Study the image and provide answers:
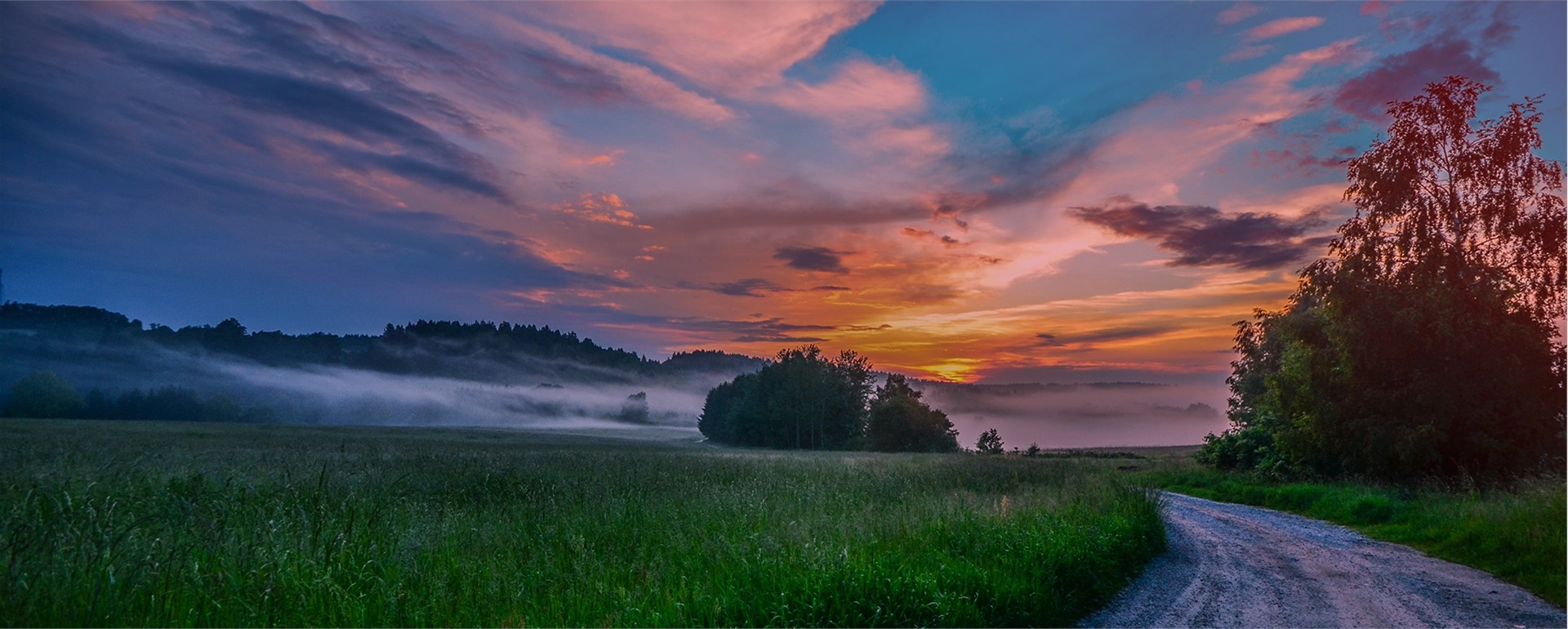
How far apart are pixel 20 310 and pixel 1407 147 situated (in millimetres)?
77060

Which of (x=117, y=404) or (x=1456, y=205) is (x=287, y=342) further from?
(x=1456, y=205)

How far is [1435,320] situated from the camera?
19641mm

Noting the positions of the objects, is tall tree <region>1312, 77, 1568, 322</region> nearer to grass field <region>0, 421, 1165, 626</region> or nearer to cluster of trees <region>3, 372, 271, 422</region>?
grass field <region>0, 421, 1165, 626</region>

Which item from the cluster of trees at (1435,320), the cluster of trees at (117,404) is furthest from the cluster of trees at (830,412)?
the cluster of trees at (117,404)

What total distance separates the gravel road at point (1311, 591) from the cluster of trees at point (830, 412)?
61.8 metres

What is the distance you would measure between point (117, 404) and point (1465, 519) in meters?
83.9

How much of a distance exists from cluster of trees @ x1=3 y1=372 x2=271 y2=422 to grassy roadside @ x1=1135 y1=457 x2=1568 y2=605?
62.1 metres

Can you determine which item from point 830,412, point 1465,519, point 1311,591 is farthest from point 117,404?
point 1465,519

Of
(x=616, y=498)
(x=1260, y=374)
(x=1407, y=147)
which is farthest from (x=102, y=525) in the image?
(x=1260, y=374)

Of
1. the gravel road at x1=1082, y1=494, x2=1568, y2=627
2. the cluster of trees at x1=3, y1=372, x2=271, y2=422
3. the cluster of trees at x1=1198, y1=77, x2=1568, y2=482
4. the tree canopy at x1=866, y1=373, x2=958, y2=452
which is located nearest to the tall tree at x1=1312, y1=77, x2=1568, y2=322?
the cluster of trees at x1=1198, y1=77, x2=1568, y2=482

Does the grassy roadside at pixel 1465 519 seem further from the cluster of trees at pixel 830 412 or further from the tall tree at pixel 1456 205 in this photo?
the cluster of trees at pixel 830 412

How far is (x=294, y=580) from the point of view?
639 centimetres

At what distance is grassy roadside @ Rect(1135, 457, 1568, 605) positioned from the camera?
33.1 feet

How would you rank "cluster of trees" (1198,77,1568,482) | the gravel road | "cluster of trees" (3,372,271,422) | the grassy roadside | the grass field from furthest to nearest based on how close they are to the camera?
1. "cluster of trees" (3,372,271,422)
2. "cluster of trees" (1198,77,1568,482)
3. the grassy roadside
4. the gravel road
5. the grass field
